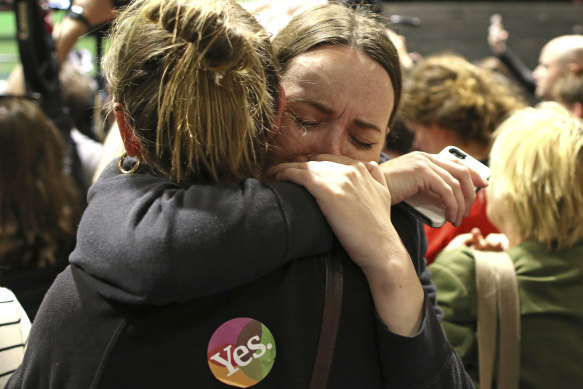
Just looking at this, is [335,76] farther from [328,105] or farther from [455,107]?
[455,107]

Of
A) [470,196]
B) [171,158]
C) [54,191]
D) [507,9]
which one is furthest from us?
[507,9]

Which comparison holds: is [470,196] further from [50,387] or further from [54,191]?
[54,191]

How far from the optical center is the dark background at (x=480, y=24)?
7.11 metres

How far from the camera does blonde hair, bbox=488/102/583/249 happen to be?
1.40 meters

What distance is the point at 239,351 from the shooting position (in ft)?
2.26

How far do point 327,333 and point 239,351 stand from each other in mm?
113

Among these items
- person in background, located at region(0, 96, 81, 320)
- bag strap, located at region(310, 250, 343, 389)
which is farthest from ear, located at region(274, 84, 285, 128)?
person in background, located at region(0, 96, 81, 320)

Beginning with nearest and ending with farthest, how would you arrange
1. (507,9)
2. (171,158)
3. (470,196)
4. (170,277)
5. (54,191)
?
(170,277) < (171,158) < (470,196) < (54,191) < (507,9)

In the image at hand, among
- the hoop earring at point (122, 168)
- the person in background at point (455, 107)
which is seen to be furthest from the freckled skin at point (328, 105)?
the person in background at point (455, 107)

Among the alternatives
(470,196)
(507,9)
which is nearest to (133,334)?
(470,196)

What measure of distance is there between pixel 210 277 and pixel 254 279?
2.3 inches

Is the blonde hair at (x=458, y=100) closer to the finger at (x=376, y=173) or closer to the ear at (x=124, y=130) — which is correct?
the finger at (x=376, y=173)

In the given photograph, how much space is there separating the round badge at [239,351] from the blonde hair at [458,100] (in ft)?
5.47

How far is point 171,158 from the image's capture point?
2.45ft
